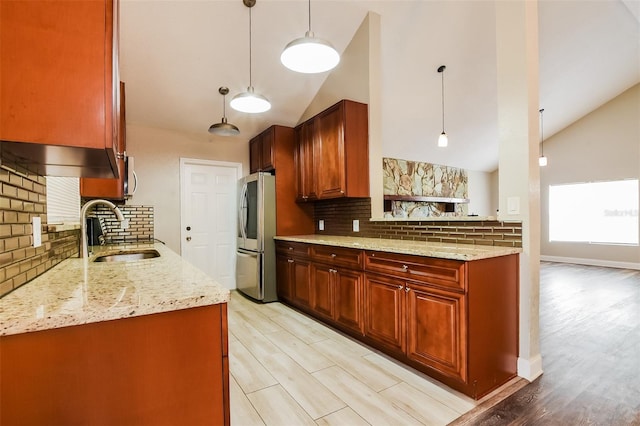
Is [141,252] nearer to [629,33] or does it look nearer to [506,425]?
[506,425]

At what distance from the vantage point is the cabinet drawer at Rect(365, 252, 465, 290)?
1.92 meters

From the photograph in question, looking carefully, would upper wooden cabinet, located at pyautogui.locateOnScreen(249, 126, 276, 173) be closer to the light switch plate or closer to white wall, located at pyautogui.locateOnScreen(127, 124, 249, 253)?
white wall, located at pyautogui.locateOnScreen(127, 124, 249, 253)

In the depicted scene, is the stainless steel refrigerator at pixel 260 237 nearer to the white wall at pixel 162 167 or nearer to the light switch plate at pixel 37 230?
the white wall at pixel 162 167

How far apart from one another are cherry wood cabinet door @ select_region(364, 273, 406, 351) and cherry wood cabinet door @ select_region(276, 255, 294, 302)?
1.42m

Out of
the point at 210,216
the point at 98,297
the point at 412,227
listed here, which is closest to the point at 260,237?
the point at 210,216

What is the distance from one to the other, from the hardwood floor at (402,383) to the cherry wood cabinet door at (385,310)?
0.60 feet

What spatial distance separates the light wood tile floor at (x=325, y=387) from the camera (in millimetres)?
1765

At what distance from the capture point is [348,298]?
2832 millimetres

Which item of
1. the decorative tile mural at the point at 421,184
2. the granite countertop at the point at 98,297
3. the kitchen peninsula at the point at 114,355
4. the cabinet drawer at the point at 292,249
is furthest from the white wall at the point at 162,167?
the decorative tile mural at the point at 421,184

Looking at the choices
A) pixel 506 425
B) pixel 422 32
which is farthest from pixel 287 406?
pixel 422 32

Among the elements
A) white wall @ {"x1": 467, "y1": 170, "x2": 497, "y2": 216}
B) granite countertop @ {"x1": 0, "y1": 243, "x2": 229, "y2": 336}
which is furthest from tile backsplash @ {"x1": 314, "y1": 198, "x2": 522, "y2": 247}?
white wall @ {"x1": 467, "y1": 170, "x2": 497, "y2": 216}

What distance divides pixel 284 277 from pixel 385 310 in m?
1.80

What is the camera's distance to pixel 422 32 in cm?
381

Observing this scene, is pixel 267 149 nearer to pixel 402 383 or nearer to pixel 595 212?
pixel 402 383
